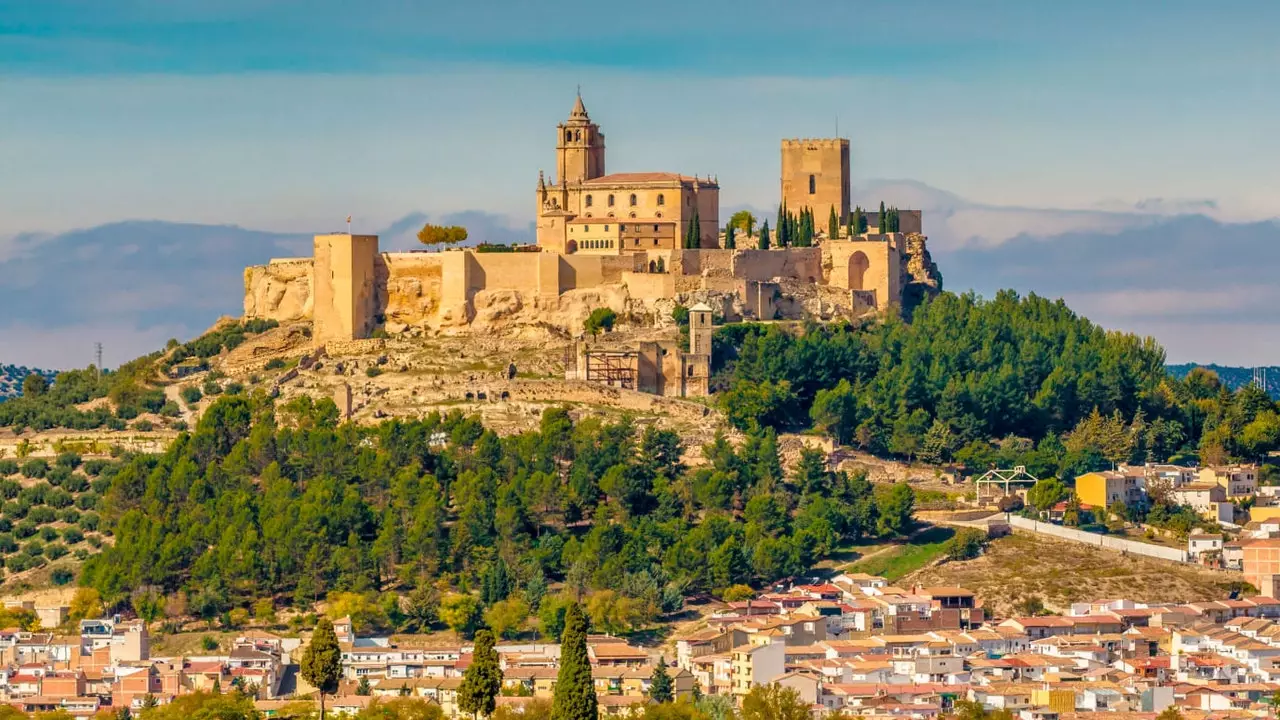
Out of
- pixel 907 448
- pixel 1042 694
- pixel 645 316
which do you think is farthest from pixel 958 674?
pixel 645 316

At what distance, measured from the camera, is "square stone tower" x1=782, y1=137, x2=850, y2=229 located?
8575cm

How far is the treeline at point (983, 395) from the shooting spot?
7538cm

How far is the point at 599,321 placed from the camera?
7800 centimetres

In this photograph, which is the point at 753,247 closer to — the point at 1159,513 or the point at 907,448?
the point at 907,448

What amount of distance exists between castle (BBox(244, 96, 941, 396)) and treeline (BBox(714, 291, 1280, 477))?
4.51 feet

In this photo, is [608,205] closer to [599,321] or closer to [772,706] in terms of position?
[599,321]

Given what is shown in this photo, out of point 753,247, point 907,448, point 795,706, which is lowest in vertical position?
point 795,706

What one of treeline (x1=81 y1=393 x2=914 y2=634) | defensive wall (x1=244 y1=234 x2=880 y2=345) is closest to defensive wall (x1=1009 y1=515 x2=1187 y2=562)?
treeline (x1=81 y1=393 x2=914 y2=634)

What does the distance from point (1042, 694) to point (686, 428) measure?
738 inches

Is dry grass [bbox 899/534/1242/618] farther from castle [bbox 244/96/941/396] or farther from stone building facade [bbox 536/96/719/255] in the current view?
stone building facade [bbox 536/96/719/255]

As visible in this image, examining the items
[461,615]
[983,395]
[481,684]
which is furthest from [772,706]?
[983,395]

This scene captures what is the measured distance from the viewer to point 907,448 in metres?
75.0

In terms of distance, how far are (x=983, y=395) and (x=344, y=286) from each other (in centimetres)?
1691

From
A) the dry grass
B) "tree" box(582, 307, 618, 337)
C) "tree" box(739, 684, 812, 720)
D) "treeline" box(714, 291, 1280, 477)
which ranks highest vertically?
"tree" box(582, 307, 618, 337)
